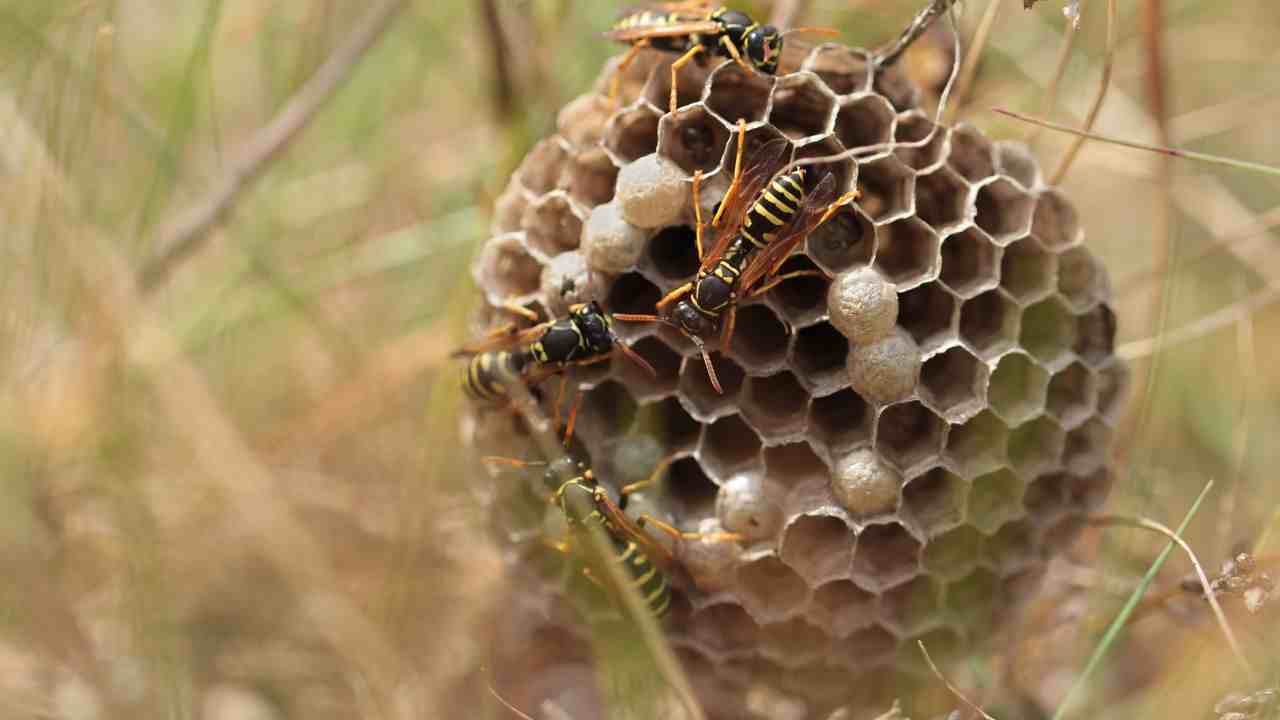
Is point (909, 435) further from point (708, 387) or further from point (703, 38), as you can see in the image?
point (703, 38)

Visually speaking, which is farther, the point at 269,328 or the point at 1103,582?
the point at 269,328

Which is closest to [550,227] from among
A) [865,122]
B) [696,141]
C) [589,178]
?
[589,178]

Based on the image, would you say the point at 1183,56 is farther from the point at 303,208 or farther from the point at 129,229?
the point at 129,229

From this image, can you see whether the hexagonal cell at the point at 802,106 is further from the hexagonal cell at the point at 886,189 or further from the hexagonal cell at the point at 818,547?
the hexagonal cell at the point at 818,547

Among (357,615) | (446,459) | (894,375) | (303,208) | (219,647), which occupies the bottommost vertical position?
(219,647)

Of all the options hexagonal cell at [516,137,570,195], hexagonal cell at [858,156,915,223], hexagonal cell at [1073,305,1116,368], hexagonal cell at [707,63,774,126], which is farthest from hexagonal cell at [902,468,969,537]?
hexagonal cell at [516,137,570,195]

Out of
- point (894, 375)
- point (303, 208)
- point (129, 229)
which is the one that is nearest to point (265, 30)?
point (303, 208)

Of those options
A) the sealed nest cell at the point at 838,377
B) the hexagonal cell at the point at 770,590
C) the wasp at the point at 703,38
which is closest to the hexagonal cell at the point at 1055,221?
the sealed nest cell at the point at 838,377
